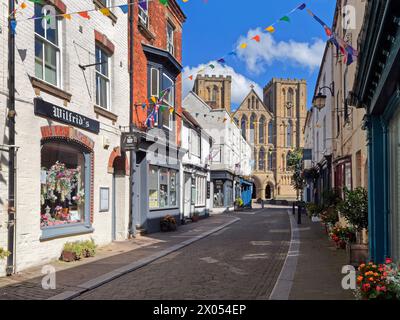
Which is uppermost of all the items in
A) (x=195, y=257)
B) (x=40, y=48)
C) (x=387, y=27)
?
(x=40, y=48)

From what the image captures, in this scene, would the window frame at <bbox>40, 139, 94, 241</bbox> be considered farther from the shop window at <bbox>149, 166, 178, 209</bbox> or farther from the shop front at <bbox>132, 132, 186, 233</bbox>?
the shop window at <bbox>149, 166, 178, 209</bbox>

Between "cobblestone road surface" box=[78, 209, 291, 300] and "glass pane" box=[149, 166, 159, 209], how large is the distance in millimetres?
4171

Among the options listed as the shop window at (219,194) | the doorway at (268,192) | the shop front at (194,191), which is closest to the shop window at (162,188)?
the shop front at (194,191)

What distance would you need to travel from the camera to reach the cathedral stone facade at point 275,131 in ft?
255

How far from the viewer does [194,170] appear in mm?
25000

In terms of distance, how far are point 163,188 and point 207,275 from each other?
9896 millimetres

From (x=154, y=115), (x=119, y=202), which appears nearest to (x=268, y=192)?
(x=154, y=115)

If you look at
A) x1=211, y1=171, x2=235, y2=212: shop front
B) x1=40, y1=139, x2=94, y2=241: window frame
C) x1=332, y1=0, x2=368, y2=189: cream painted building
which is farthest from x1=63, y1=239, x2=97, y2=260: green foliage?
x1=211, y1=171, x2=235, y2=212: shop front

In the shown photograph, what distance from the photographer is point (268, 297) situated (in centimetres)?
680

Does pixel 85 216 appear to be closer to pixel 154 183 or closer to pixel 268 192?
pixel 154 183

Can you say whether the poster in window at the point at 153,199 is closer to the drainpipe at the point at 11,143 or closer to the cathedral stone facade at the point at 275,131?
the drainpipe at the point at 11,143
